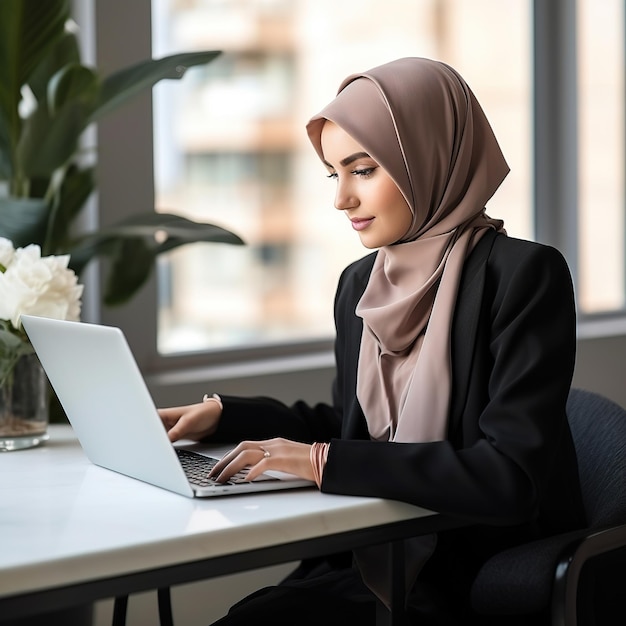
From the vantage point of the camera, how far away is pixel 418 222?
1522 millimetres

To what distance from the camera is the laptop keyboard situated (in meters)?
1.28

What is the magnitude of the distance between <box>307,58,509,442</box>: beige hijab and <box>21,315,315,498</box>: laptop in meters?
0.25

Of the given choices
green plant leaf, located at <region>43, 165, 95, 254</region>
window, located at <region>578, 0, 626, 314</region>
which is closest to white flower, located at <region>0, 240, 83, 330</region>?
green plant leaf, located at <region>43, 165, 95, 254</region>

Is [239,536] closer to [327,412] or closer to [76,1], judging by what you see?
[327,412]

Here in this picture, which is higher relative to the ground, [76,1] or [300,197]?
[76,1]

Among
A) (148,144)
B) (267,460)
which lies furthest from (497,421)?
(148,144)

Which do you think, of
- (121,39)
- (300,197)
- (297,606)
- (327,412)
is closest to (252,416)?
(327,412)

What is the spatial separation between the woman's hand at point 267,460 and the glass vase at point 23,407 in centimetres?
45

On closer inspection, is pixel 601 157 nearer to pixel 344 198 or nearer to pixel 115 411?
pixel 344 198

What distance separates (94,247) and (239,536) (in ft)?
3.44

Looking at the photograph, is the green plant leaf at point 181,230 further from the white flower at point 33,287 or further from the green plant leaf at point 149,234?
the white flower at point 33,287

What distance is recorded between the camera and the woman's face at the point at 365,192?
1487mm

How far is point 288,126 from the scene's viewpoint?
282 centimetres

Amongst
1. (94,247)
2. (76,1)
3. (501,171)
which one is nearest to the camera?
(501,171)
